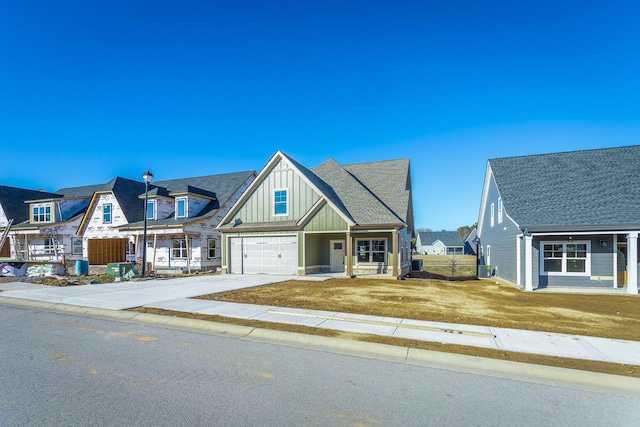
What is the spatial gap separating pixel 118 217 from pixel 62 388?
1061 inches

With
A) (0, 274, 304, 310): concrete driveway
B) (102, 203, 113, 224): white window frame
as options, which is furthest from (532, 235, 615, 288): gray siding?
(102, 203, 113, 224): white window frame

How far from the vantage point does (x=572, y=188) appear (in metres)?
17.6

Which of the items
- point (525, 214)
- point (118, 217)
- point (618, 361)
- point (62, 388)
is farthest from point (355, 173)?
point (62, 388)

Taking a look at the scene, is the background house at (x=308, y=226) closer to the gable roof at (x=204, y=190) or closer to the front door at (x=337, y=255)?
the front door at (x=337, y=255)

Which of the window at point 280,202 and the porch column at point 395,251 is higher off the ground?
the window at point 280,202

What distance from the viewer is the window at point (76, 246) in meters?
30.0

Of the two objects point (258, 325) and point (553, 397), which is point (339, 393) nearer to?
point (553, 397)

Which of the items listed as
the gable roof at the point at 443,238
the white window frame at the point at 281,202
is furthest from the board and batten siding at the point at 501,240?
the gable roof at the point at 443,238

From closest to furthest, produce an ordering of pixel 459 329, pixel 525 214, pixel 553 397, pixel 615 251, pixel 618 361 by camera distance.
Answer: pixel 553 397
pixel 618 361
pixel 459 329
pixel 615 251
pixel 525 214

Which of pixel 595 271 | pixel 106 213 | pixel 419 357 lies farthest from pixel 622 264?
pixel 106 213

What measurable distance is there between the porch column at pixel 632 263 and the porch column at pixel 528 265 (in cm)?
358

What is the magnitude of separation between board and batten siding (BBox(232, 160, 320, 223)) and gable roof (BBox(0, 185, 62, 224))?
22303 mm

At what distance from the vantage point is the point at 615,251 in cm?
1543

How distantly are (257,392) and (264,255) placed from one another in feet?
56.8
